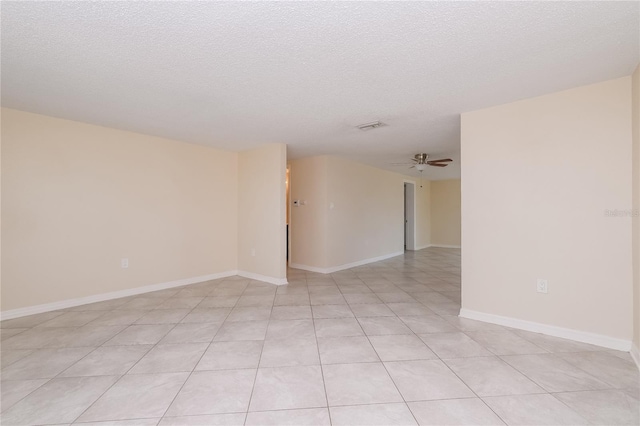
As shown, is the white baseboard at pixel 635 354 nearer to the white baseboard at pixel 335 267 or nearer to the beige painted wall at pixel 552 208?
the beige painted wall at pixel 552 208

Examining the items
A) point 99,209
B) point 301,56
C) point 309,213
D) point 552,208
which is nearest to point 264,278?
point 309,213

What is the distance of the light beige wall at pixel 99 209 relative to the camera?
3.03 m

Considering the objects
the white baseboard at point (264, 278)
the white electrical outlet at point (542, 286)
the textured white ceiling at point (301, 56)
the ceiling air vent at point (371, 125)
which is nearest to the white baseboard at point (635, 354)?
the white electrical outlet at point (542, 286)

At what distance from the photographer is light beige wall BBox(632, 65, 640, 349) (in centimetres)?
205

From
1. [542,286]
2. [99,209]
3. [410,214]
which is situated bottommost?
[542,286]

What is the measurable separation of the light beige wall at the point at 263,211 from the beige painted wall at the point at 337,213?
1070 millimetres

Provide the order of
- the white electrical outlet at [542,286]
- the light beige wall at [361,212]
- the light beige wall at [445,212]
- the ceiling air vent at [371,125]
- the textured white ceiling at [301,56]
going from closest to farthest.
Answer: the textured white ceiling at [301,56] < the white electrical outlet at [542,286] < the ceiling air vent at [371,125] < the light beige wall at [361,212] < the light beige wall at [445,212]

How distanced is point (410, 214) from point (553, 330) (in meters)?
6.22

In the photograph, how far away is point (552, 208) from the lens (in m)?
2.54

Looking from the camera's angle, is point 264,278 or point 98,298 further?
point 264,278

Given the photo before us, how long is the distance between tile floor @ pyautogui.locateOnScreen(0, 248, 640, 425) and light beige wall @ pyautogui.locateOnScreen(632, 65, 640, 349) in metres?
0.33

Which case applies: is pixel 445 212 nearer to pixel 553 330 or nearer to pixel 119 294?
pixel 553 330

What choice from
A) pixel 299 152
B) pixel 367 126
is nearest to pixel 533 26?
pixel 367 126

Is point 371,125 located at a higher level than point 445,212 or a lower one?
higher
